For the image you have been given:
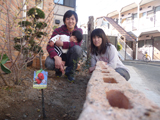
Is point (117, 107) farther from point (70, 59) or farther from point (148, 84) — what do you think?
point (148, 84)

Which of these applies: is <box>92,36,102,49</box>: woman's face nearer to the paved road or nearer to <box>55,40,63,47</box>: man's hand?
<box>55,40,63,47</box>: man's hand

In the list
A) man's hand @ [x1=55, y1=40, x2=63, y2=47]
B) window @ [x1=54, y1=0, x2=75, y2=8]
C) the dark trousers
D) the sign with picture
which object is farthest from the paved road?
window @ [x1=54, y1=0, x2=75, y2=8]

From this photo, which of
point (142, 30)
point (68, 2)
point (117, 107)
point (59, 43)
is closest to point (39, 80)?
point (117, 107)

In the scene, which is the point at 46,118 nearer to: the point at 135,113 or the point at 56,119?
the point at 56,119

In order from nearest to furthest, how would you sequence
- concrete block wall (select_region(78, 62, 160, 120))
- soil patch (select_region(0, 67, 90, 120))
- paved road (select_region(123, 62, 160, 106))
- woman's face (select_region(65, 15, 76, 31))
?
concrete block wall (select_region(78, 62, 160, 120)), soil patch (select_region(0, 67, 90, 120)), paved road (select_region(123, 62, 160, 106)), woman's face (select_region(65, 15, 76, 31))

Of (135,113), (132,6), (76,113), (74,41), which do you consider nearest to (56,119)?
(76,113)

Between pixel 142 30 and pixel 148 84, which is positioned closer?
pixel 148 84

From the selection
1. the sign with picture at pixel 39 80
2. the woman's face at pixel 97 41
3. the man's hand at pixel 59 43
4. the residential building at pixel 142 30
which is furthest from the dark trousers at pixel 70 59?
the residential building at pixel 142 30

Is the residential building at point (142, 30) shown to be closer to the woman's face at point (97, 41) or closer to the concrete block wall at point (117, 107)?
the woman's face at point (97, 41)

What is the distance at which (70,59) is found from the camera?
2.27 m

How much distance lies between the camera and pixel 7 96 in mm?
1403

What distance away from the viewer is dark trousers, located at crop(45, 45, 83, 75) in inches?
84.3

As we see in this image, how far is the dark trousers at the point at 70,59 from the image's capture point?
84.3 inches

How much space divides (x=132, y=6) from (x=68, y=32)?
534 inches
